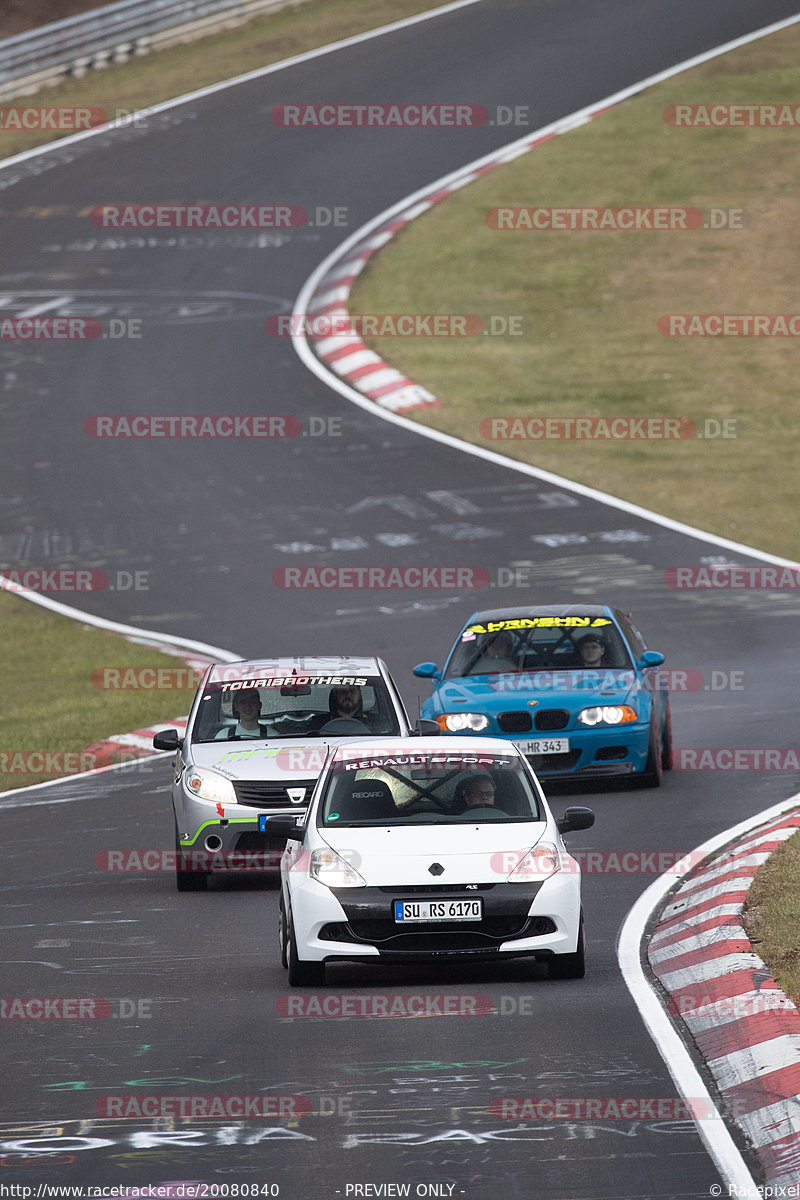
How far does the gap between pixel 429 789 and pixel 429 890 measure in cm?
104

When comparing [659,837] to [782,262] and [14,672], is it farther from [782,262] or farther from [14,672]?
[782,262]

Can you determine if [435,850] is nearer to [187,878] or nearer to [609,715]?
[187,878]

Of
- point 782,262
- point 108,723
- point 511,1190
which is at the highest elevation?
point 782,262

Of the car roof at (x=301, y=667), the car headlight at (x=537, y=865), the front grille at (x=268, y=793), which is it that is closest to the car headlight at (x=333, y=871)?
the car headlight at (x=537, y=865)

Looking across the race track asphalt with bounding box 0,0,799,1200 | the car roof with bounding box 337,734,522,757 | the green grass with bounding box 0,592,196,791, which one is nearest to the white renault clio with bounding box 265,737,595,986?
the race track asphalt with bounding box 0,0,799,1200

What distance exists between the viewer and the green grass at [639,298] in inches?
1232

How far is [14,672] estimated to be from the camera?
2448cm

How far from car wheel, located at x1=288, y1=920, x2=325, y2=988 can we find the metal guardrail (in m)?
39.7

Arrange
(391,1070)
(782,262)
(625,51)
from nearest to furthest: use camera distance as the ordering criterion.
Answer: (391,1070) < (782,262) < (625,51)

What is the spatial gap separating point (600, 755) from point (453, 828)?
626 centimetres

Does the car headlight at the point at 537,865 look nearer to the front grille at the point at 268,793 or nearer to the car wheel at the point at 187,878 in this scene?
the front grille at the point at 268,793

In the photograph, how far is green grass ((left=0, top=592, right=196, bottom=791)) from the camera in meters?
21.1

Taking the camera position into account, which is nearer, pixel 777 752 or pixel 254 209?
pixel 777 752

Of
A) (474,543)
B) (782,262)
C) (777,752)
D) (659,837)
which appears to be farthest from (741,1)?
(659,837)
